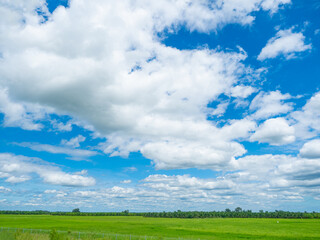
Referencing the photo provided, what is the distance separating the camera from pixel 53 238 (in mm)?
19547

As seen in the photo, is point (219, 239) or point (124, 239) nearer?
point (124, 239)

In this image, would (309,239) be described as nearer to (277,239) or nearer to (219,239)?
(277,239)

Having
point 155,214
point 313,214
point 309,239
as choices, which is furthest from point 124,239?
point 155,214

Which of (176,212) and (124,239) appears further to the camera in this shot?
(176,212)

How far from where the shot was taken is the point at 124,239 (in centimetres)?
3847

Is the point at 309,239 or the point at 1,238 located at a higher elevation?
the point at 1,238

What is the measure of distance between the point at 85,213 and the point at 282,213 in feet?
449

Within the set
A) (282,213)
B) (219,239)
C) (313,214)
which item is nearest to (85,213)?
(282,213)

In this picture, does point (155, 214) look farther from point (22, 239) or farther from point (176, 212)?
point (22, 239)

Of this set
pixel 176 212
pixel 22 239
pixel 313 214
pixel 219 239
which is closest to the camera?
pixel 22 239

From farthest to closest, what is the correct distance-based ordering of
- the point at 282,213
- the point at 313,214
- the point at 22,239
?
the point at 282,213
the point at 313,214
the point at 22,239

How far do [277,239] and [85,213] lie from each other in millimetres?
174015

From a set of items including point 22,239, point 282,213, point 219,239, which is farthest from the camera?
point 282,213

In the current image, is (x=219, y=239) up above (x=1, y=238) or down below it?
below
